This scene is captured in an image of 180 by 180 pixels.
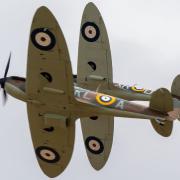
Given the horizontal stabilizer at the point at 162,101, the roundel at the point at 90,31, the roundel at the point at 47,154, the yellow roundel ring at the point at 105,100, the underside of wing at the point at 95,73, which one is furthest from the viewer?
the roundel at the point at 90,31

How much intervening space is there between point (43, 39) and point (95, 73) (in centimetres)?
732

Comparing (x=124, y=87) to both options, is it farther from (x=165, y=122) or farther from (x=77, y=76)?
(x=165, y=122)

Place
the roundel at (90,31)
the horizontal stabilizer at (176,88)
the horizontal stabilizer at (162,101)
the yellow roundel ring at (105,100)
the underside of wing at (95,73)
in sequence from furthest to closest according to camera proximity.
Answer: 1. the roundel at (90,31)
2. the underside of wing at (95,73)
3. the horizontal stabilizer at (176,88)
4. the yellow roundel ring at (105,100)
5. the horizontal stabilizer at (162,101)

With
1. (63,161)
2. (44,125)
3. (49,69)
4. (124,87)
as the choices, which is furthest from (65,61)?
(124,87)

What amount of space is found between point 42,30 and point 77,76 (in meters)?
7.18

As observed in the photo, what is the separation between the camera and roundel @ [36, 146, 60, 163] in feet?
84.3

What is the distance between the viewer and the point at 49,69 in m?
22.8

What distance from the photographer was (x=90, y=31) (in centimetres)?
2961

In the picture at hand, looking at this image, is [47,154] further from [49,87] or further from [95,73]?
[95,73]

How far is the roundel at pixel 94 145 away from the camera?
94.1 feet

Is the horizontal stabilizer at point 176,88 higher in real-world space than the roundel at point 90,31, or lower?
lower

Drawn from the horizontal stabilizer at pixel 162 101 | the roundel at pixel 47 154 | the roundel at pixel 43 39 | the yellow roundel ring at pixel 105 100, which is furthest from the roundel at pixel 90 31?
the horizontal stabilizer at pixel 162 101

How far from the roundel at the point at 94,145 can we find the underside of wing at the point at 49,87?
3.30m

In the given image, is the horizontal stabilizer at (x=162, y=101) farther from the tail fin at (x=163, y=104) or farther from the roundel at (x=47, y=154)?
the roundel at (x=47, y=154)
